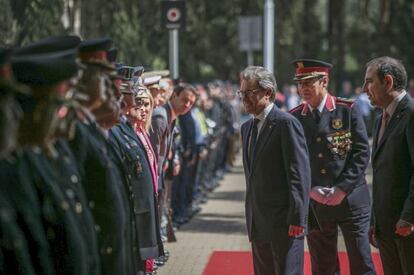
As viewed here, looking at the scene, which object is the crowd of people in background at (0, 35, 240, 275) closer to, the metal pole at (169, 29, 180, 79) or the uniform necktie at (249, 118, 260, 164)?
the uniform necktie at (249, 118, 260, 164)

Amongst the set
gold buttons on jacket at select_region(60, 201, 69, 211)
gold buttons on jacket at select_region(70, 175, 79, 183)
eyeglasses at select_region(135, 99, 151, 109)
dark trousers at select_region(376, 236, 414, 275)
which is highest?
gold buttons on jacket at select_region(70, 175, 79, 183)

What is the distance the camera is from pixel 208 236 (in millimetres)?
13203

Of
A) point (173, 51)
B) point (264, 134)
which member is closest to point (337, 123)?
point (264, 134)

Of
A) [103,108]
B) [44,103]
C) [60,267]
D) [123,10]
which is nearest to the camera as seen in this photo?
[44,103]

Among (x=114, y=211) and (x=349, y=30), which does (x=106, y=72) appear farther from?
(x=349, y=30)

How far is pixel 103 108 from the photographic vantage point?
5094mm

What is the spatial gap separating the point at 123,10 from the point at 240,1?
18.4 meters

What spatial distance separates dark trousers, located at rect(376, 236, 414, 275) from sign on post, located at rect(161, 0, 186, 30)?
772 centimetres

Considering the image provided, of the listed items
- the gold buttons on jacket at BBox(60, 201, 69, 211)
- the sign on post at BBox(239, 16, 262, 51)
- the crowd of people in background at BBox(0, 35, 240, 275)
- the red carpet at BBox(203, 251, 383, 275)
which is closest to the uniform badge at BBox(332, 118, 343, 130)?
the red carpet at BBox(203, 251, 383, 275)

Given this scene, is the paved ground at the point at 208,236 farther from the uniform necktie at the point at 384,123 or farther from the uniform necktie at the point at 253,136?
the uniform necktie at the point at 384,123

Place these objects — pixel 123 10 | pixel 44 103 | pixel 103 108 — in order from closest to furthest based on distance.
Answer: pixel 44 103 < pixel 103 108 < pixel 123 10

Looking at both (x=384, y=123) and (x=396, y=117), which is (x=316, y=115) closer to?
(x=384, y=123)

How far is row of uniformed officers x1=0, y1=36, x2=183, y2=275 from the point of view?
4105mm

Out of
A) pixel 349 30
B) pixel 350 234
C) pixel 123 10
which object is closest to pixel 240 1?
pixel 349 30
